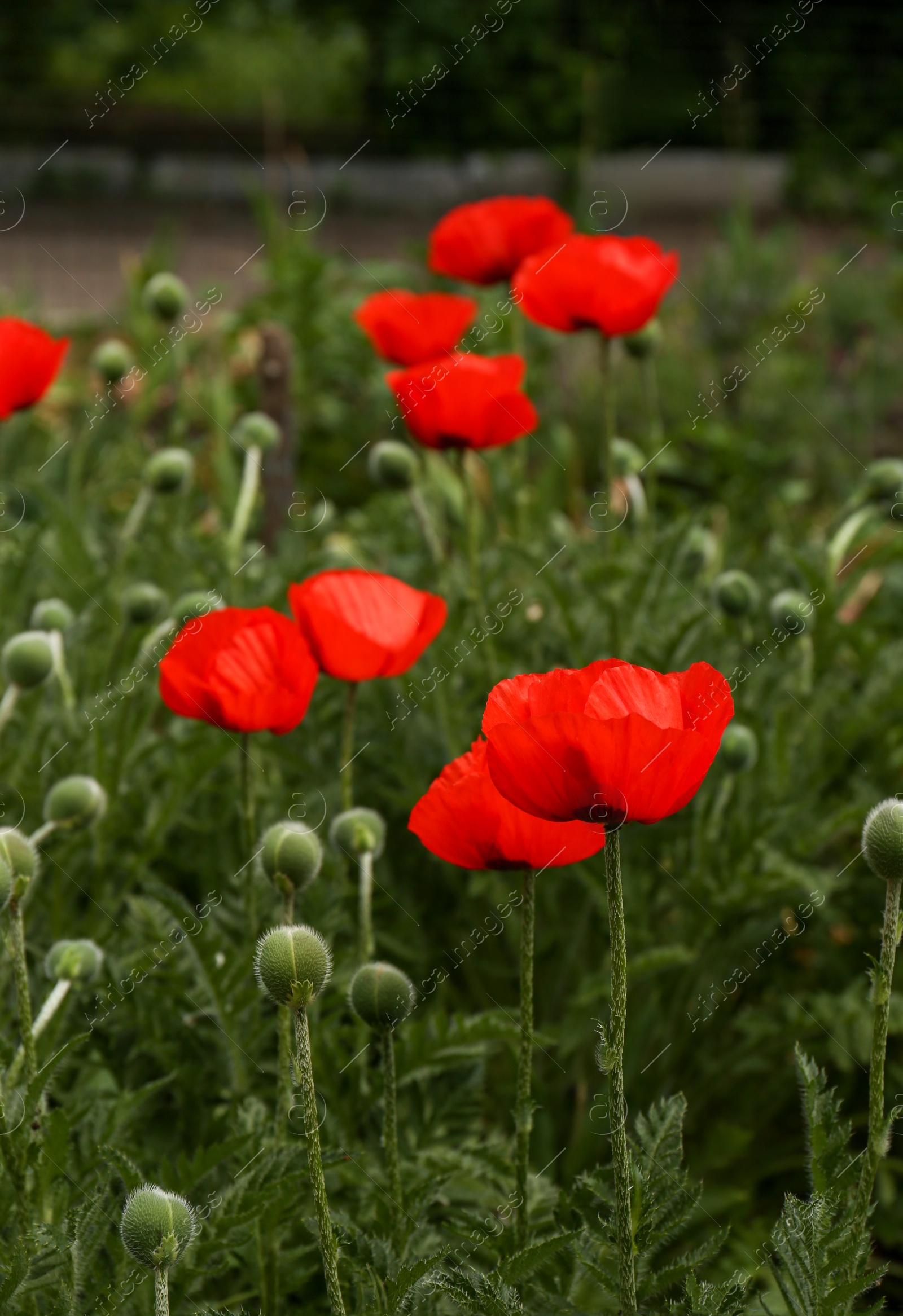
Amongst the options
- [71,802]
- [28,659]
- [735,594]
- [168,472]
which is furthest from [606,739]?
[168,472]

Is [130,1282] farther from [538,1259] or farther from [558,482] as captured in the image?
[558,482]

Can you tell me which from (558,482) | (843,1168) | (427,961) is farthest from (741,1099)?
(558,482)

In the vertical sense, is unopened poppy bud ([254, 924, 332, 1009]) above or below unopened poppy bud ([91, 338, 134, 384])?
below

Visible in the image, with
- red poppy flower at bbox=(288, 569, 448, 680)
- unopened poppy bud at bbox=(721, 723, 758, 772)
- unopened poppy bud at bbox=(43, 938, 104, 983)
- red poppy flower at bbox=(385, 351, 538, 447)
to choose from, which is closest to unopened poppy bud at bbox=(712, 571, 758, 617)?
unopened poppy bud at bbox=(721, 723, 758, 772)

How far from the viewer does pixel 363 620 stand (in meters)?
1.45

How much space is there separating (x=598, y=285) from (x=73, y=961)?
3.73 ft

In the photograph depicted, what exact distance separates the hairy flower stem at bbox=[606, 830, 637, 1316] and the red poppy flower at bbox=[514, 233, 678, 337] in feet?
3.71

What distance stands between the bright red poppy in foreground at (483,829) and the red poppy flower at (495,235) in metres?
1.35

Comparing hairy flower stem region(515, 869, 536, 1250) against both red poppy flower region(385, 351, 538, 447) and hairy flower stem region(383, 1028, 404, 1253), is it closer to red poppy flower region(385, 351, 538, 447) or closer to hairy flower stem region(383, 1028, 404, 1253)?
hairy flower stem region(383, 1028, 404, 1253)

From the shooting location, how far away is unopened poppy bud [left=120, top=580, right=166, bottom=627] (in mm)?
1949

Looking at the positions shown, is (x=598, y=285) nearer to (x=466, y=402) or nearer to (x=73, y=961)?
(x=466, y=402)

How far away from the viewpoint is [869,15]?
9180 millimetres

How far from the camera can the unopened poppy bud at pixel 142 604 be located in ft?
6.40

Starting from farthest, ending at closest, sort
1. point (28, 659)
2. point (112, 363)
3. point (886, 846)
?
1. point (112, 363)
2. point (28, 659)
3. point (886, 846)
